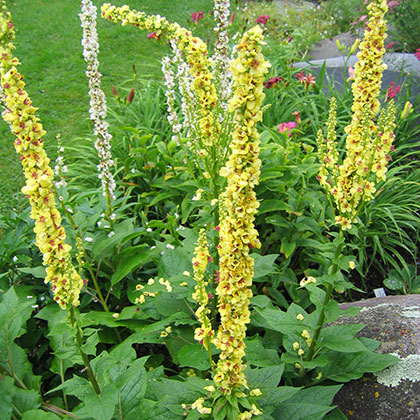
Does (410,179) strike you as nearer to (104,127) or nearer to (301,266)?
(301,266)

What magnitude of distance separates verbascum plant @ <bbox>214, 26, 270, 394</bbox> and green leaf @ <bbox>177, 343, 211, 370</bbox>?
1.99 feet

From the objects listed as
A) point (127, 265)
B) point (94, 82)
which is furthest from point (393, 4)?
point (127, 265)

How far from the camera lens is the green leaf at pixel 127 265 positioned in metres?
3.16

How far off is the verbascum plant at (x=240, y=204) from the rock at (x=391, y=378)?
1028mm

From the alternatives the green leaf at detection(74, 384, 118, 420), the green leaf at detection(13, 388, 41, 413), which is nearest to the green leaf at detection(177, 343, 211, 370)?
the green leaf at detection(74, 384, 118, 420)

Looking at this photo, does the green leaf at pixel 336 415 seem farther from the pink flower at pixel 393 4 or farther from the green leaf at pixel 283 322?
the pink flower at pixel 393 4

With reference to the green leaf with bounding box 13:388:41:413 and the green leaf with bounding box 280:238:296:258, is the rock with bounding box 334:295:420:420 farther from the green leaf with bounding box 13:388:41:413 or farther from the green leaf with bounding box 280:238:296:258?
the green leaf with bounding box 13:388:41:413

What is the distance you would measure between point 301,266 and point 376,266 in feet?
2.64

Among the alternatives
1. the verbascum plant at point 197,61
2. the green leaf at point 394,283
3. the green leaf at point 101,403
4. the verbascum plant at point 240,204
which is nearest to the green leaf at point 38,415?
the green leaf at point 101,403

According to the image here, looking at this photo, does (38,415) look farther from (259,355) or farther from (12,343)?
(259,355)

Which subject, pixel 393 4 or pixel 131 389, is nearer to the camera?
pixel 131 389

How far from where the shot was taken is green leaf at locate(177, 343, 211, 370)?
2402mm

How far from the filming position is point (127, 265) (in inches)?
127

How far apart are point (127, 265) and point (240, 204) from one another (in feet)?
6.11
